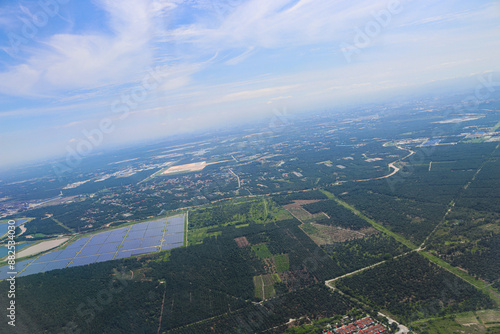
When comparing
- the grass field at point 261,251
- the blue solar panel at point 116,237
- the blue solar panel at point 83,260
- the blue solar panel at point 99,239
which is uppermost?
the blue solar panel at point 99,239

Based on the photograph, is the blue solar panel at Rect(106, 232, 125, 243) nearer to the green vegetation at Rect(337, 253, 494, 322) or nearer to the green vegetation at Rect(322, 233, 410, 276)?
the green vegetation at Rect(322, 233, 410, 276)

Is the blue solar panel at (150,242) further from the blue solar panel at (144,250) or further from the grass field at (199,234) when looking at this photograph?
the grass field at (199,234)

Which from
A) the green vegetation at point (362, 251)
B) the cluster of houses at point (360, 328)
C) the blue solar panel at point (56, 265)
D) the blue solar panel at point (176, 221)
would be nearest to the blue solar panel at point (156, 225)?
the blue solar panel at point (176, 221)

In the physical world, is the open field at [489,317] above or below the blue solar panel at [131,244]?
below

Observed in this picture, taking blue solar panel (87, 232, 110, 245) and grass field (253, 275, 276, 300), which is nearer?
grass field (253, 275, 276, 300)

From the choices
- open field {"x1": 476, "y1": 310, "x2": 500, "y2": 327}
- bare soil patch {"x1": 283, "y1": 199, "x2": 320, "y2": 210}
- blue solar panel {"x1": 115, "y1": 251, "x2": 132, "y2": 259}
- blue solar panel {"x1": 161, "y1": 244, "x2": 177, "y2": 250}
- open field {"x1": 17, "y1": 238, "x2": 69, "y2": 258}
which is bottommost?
open field {"x1": 476, "y1": 310, "x2": 500, "y2": 327}

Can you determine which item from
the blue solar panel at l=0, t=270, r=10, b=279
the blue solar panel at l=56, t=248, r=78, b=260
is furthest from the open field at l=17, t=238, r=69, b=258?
the blue solar panel at l=0, t=270, r=10, b=279

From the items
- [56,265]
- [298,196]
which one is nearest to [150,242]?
[56,265]
